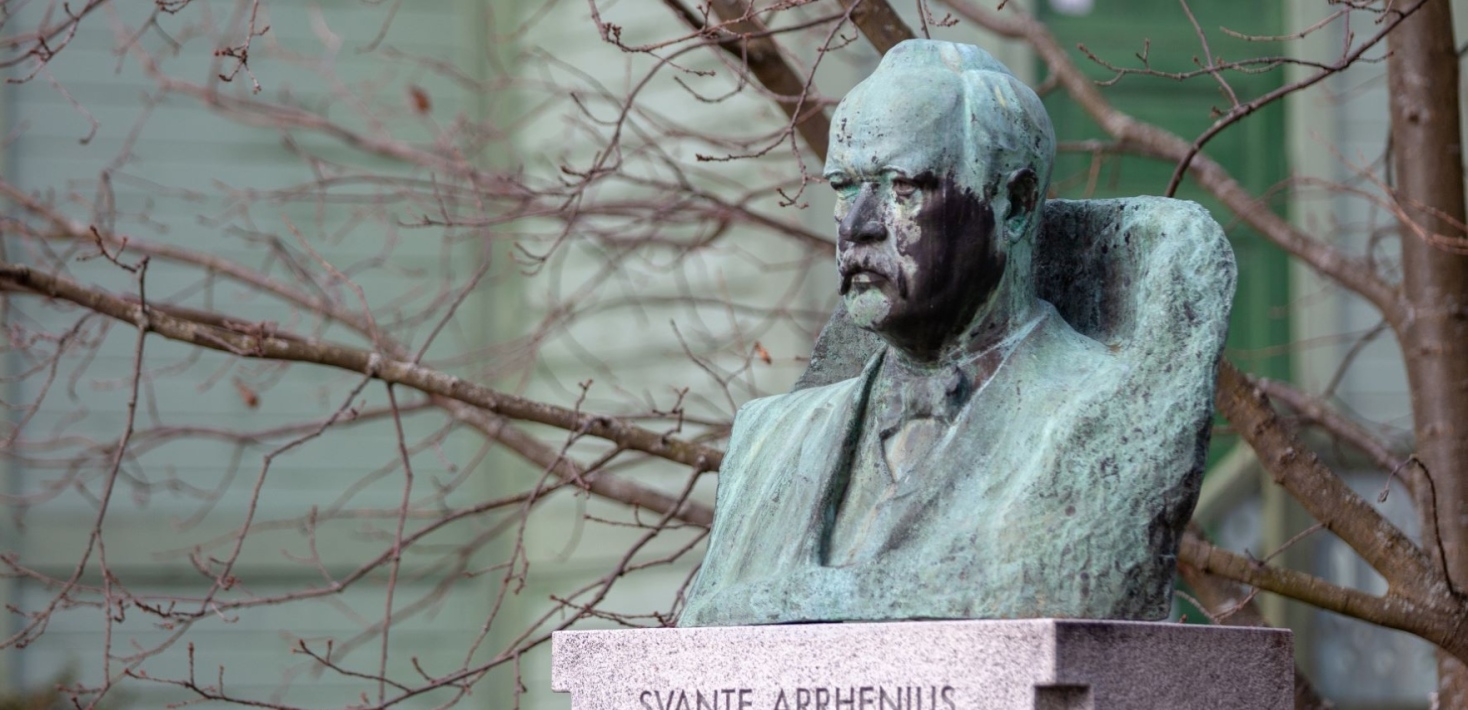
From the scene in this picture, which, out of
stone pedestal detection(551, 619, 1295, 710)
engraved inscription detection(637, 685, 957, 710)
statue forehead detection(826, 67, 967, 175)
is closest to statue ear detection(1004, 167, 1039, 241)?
statue forehead detection(826, 67, 967, 175)

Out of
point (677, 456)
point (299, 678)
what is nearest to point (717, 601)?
point (677, 456)

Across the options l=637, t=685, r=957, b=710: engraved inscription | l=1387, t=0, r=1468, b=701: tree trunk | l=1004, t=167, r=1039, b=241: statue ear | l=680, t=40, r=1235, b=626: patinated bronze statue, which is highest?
l=1387, t=0, r=1468, b=701: tree trunk

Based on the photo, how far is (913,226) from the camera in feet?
12.5

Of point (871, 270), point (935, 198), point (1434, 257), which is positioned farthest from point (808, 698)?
point (1434, 257)

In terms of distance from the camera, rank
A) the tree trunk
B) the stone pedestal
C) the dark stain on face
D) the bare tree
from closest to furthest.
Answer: the stone pedestal
the dark stain on face
the tree trunk
the bare tree

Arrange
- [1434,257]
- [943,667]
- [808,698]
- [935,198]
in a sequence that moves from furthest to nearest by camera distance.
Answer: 1. [1434,257]
2. [935,198]
3. [808,698]
4. [943,667]

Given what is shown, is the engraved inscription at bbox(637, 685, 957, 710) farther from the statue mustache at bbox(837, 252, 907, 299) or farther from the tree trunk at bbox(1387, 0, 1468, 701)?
the tree trunk at bbox(1387, 0, 1468, 701)

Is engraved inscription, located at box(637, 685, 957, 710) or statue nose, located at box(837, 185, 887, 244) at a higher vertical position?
statue nose, located at box(837, 185, 887, 244)

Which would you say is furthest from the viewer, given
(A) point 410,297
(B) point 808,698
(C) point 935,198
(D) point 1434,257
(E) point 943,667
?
(A) point 410,297

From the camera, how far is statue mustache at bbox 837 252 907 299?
3.81 m

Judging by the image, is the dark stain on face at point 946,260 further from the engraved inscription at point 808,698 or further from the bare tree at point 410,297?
the bare tree at point 410,297

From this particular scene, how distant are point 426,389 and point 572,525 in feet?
11.6

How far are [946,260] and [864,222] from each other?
16 centimetres

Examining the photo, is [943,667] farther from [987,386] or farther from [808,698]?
[987,386]
